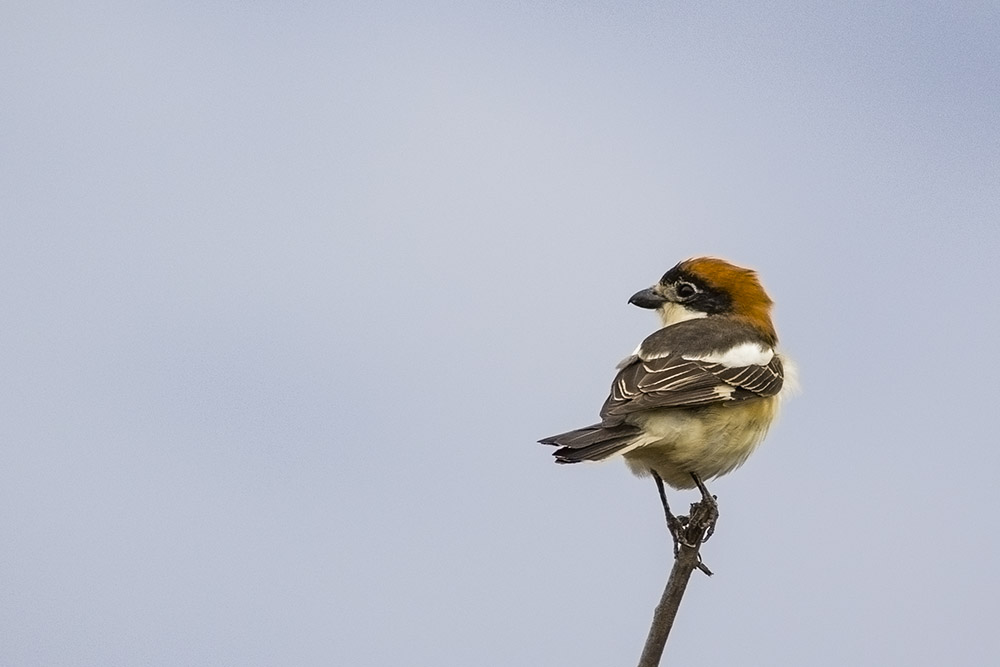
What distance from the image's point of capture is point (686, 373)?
5.71m

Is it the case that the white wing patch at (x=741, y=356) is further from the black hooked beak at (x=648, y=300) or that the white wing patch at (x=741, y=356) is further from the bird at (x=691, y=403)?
the black hooked beak at (x=648, y=300)

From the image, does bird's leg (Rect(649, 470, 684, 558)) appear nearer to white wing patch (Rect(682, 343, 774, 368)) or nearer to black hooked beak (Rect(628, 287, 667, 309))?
white wing patch (Rect(682, 343, 774, 368))

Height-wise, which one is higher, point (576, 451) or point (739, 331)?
point (739, 331)

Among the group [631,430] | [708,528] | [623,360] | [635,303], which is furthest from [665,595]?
[635,303]

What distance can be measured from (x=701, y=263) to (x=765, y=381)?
105 centimetres

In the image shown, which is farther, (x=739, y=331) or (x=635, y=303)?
(x=635, y=303)

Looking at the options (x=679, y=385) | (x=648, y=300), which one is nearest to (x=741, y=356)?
(x=679, y=385)

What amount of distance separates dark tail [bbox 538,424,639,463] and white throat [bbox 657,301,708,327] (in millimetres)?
1628

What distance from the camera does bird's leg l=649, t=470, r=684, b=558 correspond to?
5.06 metres

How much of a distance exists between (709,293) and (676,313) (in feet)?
0.66

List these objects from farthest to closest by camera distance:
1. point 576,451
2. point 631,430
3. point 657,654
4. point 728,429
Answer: point 728,429 → point 631,430 → point 576,451 → point 657,654

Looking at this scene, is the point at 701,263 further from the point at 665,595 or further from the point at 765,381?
the point at 665,595

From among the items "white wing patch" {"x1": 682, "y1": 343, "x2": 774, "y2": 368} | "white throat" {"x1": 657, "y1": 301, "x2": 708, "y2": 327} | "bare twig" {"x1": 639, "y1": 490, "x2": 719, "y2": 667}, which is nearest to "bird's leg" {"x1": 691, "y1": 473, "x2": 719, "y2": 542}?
"bare twig" {"x1": 639, "y1": 490, "x2": 719, "y2": 667}

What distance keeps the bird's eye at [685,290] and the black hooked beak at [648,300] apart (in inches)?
3.4
